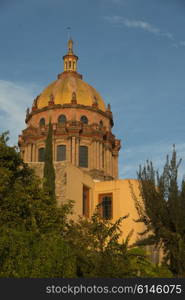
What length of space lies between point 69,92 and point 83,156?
8.26m

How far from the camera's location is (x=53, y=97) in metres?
54.7

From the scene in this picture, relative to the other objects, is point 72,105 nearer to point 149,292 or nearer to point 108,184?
point 108,184

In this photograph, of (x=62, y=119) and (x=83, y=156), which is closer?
(x=83, y=156)

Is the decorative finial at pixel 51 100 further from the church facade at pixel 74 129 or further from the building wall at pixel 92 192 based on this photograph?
the building wall at pixel 92 192

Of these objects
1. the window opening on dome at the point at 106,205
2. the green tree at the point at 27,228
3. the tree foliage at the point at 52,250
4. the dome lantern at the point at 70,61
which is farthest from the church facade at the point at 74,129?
the tree foliage at the point at 52,250

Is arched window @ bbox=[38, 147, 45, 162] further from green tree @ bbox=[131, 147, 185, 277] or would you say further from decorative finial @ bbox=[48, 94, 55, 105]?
green tree @ bbox=[131, 147, 185, 277]

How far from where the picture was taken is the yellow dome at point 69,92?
2154 inches

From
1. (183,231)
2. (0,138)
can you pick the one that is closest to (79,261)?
(183,231)

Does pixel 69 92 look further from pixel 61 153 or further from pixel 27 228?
pixel 27 228

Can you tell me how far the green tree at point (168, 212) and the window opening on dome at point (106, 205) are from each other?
11.7 meters

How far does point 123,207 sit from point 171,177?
12.5 meters

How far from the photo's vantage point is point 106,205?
37719 millimetres

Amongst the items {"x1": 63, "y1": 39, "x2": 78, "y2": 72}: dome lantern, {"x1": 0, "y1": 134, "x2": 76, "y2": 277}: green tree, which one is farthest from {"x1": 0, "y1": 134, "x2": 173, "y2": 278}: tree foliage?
{"x1": 63, "y1": 39, "x2": 78, "y2": 72}: dome lantern

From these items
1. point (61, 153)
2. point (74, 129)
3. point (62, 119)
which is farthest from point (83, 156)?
point (62, 119)
